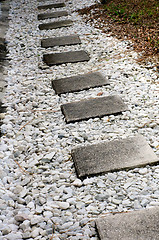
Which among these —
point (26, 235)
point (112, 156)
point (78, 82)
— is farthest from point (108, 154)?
point (78, 82)

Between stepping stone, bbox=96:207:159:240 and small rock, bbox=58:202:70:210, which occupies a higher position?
stepping stone, bbox=96:207:159:240

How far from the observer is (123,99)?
2.64m

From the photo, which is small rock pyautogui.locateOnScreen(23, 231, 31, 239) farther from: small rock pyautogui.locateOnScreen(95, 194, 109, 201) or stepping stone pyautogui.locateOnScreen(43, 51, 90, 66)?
stepping stone pyautogui.locateOnScreen(43, 51, 90, 66)

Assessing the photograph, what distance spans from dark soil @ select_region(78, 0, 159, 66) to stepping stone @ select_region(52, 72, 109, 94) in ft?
2.45

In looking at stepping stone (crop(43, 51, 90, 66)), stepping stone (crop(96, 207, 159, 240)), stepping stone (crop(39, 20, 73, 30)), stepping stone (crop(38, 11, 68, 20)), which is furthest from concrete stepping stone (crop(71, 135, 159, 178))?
stepping stone (crop(38, 11, 68, 20))

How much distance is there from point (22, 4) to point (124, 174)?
5.75 metres

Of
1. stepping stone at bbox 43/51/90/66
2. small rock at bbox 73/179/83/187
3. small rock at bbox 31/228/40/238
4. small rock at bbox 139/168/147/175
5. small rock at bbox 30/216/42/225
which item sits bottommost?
small rock at bbox 31/228/40/238

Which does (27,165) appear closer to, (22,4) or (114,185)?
(114,185)

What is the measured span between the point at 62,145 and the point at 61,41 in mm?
2426

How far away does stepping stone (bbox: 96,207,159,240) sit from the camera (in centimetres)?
139

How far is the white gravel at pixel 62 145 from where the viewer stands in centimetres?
157

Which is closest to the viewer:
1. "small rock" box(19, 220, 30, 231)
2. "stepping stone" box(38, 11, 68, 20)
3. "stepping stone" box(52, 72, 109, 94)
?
"small rock" box(19, 220, 30, 231)

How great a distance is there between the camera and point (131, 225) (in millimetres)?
1441

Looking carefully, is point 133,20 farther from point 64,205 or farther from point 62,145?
point 64,205
